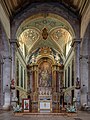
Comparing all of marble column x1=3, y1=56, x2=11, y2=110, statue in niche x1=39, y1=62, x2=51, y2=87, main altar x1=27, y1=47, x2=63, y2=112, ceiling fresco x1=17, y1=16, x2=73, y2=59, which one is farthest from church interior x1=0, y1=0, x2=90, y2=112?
statue in niche x1=39, y1=62, x2=51, y2=87

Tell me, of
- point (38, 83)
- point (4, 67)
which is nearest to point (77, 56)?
point (4, 67)

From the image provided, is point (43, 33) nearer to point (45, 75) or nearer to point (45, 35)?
point (45, 35)

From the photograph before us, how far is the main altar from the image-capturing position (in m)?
37.6

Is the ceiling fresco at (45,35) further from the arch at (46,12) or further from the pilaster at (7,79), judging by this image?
the pilaster at (7,79)

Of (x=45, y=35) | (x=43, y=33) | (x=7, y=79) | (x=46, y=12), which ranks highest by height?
(x=46, y=12)

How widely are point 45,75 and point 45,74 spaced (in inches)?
8.0

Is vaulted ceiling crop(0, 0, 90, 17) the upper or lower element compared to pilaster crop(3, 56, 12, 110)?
upper

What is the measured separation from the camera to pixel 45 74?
129 ft

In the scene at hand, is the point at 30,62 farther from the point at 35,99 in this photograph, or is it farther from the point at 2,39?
the point at 2,39

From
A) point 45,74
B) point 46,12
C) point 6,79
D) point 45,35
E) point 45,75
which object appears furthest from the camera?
point 45,74

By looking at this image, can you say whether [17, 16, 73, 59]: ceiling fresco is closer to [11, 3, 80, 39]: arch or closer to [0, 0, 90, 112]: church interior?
[0, 0, 90, 112]: church interior

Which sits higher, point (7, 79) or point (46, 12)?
point (46, 12)

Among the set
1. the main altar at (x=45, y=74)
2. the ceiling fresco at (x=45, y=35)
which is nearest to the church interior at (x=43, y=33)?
the ceiling fresco at (x=45, y=35)

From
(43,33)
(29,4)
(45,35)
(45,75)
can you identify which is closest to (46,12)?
(29,4)
